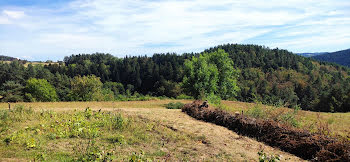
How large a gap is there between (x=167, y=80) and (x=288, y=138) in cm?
8815

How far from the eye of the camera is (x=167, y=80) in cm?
9594

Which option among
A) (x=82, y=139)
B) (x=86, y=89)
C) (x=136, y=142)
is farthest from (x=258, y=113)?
(x=86, y=89)

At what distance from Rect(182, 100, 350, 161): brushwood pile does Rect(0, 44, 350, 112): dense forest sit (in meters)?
25.4

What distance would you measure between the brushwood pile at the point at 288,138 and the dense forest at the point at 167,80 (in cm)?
2543

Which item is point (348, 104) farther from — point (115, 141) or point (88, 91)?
point (115, 141)

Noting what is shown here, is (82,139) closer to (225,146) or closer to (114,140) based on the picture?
(114,140)

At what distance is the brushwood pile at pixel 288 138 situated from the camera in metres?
6.60

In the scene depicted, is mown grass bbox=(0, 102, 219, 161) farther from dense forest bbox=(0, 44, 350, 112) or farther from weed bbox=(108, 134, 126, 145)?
dense forest bbox=(0, 44, 350, 112)

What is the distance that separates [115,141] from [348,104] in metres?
65.0

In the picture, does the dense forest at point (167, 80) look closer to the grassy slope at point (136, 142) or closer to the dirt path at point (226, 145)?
the dirt path at point (226, 145)

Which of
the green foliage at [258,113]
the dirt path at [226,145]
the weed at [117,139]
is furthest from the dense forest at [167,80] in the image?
the weed at [117,139]

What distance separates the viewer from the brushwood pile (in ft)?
21.7


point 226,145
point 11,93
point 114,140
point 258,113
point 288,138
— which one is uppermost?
point 258,113

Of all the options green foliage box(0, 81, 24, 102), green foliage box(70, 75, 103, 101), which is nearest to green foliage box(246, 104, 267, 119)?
green foliage box(70, 75, 103, 101)
